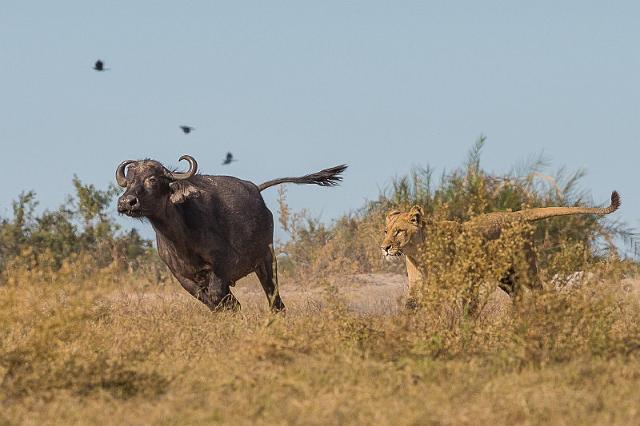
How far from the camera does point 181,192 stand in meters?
12.4

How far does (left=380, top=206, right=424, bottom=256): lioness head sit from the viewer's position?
37.1ft

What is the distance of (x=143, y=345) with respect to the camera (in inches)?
368

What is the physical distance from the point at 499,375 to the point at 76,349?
2.88 m

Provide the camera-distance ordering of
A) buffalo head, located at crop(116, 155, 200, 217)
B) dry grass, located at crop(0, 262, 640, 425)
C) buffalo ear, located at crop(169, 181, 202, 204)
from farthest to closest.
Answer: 1. buffalo ear, located at crop(169, 181, 202, 204)
2. buffalo head, located at crop(116, 155, 200, 217)
3. dry grass, located at crop(0, 262, 640, 425)

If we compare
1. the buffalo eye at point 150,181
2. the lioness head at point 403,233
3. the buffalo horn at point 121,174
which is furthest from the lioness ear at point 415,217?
the buffalo horn at point 121,174

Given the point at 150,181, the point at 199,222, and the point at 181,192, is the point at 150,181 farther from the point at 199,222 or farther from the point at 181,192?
the point at 199,222

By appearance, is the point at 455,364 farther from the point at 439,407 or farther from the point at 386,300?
the point at 386,300

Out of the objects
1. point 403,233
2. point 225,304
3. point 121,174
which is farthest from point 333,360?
point 121,174

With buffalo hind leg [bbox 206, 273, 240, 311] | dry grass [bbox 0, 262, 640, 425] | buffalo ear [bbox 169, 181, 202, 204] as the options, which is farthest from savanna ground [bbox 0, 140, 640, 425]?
buffalo ear [bbox 169, 181, 202, 204]

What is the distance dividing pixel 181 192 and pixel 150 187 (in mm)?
396

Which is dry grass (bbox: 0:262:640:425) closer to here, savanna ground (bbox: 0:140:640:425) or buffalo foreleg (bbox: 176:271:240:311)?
savanna ground (bbox: 0:140:640:425)

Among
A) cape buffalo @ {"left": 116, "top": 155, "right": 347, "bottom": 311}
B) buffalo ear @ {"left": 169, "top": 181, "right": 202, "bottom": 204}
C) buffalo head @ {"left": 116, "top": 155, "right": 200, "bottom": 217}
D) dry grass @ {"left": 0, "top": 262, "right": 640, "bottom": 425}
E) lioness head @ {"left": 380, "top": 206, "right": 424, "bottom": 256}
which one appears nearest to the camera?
dry grass @ {"left": 0, "top": 262, "right": 640, "bottom": 425}

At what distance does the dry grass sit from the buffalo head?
199cm

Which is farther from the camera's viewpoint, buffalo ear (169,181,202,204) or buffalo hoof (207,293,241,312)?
buffalo ear (169,181,202,204)
